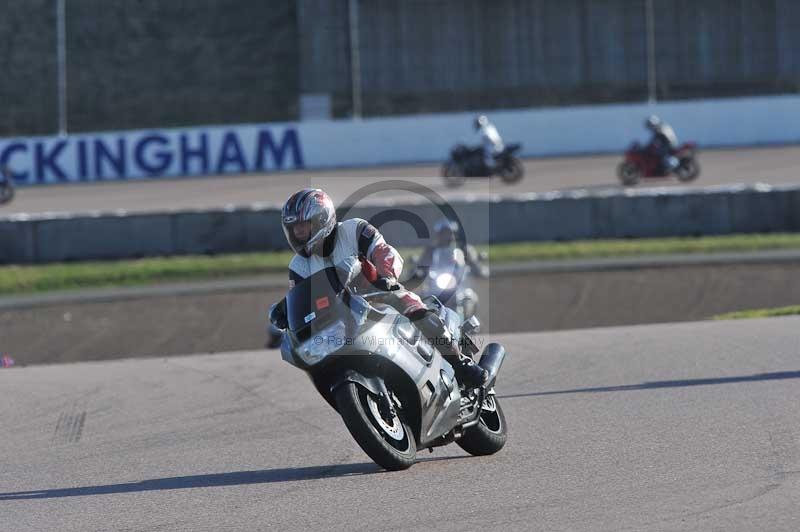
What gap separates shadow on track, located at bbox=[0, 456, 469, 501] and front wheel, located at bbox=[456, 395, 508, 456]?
0.52 meters

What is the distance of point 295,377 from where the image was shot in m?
9.92

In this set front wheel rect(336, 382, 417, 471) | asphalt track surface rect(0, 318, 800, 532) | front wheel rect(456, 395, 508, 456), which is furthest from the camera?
front wheel rect(456, 395, 508, 456)

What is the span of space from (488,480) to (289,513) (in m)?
1.02

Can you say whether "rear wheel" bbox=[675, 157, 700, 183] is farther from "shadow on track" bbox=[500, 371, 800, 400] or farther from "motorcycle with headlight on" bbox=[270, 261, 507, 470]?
"motorcycle with headlight on" bbox=[270, 261, 507, 470]

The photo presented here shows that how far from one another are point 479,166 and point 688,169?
4.43 metres

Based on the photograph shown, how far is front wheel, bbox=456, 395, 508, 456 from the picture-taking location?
6.76 meters

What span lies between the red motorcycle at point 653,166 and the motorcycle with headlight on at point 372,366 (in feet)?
69.6

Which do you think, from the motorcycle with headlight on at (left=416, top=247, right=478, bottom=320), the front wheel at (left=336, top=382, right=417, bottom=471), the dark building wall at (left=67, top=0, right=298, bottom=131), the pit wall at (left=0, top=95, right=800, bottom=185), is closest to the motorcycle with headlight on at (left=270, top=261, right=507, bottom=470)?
the front wheel at (left=336, top=382, right=417, bottom=471)

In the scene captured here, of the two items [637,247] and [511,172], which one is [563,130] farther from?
[637,247]

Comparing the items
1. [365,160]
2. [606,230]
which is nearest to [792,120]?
[365,160]

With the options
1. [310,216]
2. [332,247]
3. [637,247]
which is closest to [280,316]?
[332,247]

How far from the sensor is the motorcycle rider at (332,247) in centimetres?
616

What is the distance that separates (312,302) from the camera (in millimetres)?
6086

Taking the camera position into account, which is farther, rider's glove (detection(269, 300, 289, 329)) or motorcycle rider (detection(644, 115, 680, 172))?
motorcycle rider (detection(644, 115, 680, 172))
